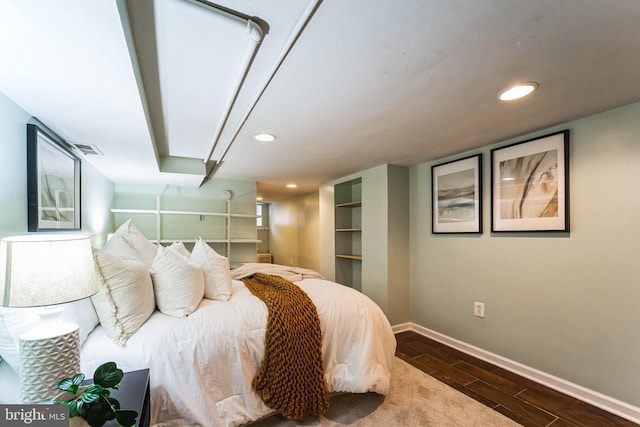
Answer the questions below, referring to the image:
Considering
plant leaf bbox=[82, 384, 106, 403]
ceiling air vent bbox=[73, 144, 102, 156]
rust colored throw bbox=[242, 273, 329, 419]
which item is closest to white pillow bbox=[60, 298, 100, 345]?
plant leaf bbox=[82, 384, 106, 403]

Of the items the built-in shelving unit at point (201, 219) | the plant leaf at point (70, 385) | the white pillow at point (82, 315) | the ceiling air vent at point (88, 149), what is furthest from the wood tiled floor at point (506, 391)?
the ceiling air vent at point (88, 149)

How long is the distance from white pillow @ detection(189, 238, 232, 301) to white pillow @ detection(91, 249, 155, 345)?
1.59 feet

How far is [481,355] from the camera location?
8.79 ft

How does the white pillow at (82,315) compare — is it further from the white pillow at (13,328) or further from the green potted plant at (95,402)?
the green potted plant at (95,402)

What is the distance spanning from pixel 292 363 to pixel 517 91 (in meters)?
2.14

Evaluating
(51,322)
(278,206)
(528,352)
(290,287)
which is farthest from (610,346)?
(278,206)

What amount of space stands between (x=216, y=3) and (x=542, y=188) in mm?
2603

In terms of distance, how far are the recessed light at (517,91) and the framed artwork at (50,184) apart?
8.88 feet

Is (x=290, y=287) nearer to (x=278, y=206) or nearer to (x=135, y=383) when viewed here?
(x=135, y=383)

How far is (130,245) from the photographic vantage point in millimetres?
2141

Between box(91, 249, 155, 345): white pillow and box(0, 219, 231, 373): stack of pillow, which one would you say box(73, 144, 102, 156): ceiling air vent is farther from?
box(91, 249, 155, 345): white pillow

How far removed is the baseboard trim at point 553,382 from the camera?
1.84 m

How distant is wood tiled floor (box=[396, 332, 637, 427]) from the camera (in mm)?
1821

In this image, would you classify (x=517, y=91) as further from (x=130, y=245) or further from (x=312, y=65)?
(x=130, y=245)
